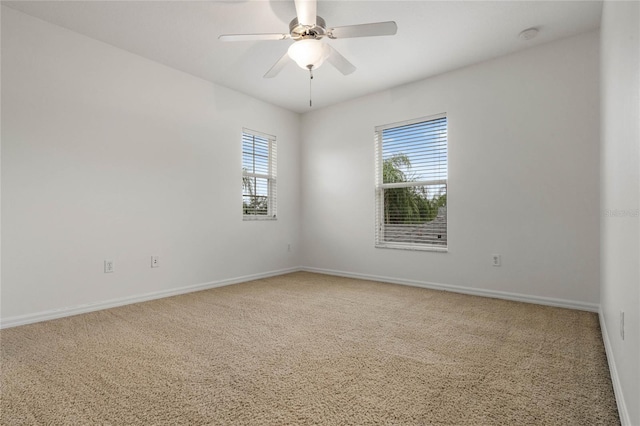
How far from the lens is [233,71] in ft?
12.4

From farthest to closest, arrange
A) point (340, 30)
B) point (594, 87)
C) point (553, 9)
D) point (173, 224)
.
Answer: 1. point (173, 224)
2. point (594, 87)
3. point (553, 9)
4. point (340, 30)

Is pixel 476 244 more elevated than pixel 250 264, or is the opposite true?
pixel 476 244

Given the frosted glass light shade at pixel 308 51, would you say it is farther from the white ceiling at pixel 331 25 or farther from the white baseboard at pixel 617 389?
the white baseboard at pixel 617 389

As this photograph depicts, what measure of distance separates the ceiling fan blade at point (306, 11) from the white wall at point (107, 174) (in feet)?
6.69

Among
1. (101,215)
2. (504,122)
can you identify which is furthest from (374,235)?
(101,215)

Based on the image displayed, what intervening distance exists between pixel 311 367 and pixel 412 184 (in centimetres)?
288

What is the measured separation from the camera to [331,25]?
290cm

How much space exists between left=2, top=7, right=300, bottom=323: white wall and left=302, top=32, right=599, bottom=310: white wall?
1926 mm

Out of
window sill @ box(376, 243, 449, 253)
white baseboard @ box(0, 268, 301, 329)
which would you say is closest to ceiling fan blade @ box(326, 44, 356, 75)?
window sill @ box(376, 243, 449, 253)

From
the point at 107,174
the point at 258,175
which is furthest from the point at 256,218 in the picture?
the point at 107,174

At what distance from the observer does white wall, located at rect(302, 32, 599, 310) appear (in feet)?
9.88

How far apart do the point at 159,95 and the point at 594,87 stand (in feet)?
13.6

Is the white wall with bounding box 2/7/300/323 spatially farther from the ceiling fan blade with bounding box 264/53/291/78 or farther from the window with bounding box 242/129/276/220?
the ceiling fan blade with bounding box 264/53/291/78

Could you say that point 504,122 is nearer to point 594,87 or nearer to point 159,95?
point 594,87
